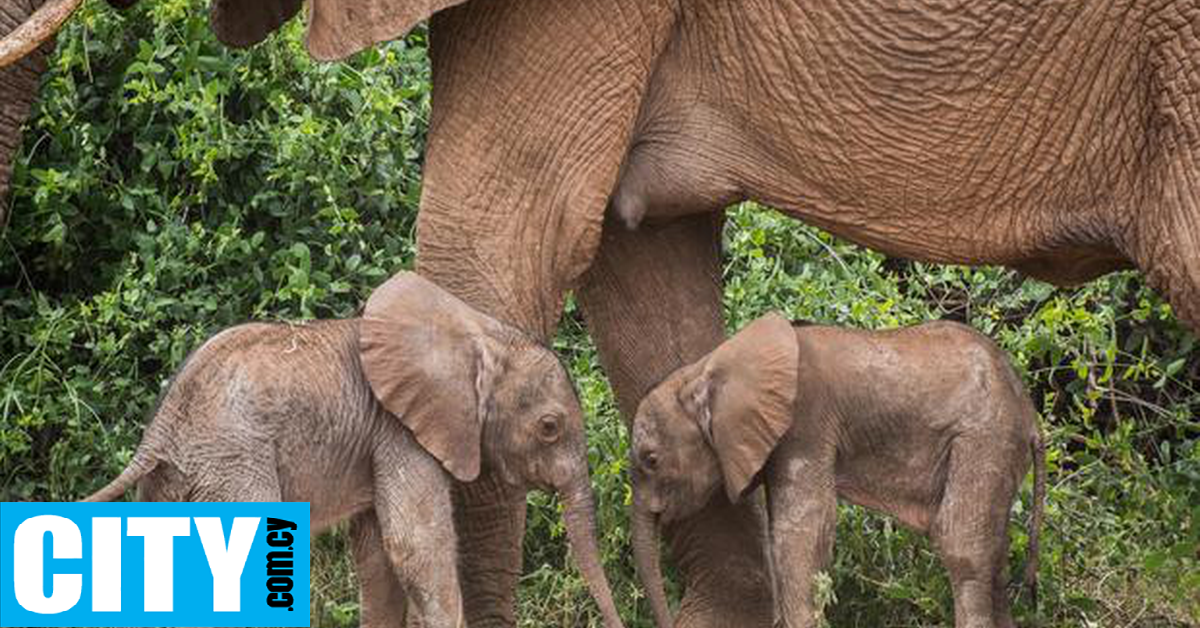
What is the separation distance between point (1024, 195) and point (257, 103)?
7.61 feet

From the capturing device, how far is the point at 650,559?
6.98 metres

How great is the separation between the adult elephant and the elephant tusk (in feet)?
1.62

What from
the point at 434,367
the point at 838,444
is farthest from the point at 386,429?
the point at 838,444

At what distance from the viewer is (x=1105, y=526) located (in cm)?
815

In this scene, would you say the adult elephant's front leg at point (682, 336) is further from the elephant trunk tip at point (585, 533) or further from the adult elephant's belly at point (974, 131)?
the elephant trunk tip at point (585, 533)

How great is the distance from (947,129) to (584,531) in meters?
0.96

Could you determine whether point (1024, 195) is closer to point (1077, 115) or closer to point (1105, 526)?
point (1077, 115)

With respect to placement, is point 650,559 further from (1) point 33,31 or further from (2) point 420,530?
(1) point 33,31

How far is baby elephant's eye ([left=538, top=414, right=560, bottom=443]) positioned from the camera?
669 centimetres

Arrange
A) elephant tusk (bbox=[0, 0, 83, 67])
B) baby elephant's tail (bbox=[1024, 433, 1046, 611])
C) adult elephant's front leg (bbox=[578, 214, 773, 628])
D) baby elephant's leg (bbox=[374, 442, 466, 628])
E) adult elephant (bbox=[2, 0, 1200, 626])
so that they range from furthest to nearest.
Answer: adult elephant's front leg (bbox=[578, 214, 773, 628]) < baby elephant's tail (bbox=[1024, 433, 1046, 611]) < adult elephant (bbox=[2, 0, 1200, 626]) < baby elephant's leg (bbox=[374, 442, 466, 628]) < elephant tusk (bbox=[0, 0, 83, 67])

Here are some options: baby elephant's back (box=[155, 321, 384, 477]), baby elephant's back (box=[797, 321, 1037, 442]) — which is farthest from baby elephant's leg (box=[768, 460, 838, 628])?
baby elephant's back (box=[155, 321, 384, 477])

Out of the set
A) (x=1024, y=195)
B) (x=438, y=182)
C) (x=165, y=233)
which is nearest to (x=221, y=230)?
(x=165, y=233)

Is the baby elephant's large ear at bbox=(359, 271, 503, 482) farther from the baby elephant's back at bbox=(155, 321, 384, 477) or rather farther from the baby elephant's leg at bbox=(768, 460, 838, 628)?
the baby elephant's leg at bbox=(768, 460, 838, 628)

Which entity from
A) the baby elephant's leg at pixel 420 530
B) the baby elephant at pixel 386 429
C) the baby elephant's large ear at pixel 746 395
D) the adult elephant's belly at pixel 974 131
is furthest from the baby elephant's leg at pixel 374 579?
the adult elephant's belly at pixel 974 131
